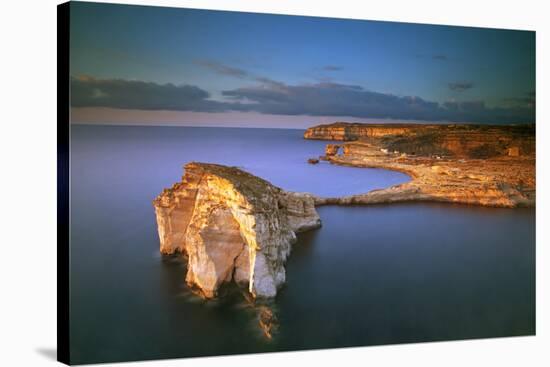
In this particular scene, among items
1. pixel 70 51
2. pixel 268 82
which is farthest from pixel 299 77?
pixel 70 51

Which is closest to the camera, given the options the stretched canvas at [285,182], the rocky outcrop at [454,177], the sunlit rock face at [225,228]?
the stretched canvas at [285,182]

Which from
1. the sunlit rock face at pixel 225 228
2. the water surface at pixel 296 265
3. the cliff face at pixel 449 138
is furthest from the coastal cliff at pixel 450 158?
the sunlit rock face at pixel 225 228

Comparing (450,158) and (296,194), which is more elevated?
(450,158)

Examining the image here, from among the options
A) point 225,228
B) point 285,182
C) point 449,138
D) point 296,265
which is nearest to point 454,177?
point 449,138

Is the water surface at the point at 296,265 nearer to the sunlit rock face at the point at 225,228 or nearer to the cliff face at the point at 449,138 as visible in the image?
the sunlit rock face at the point at 225,228

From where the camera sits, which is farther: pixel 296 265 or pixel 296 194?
pixel 296 194

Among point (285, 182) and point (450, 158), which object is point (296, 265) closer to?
point (285, 182)

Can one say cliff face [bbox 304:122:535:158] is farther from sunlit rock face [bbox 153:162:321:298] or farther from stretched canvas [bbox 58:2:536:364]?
sunlit rock face [bbox 153:162:321:298]
